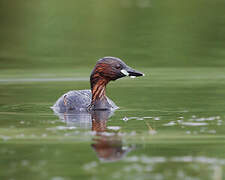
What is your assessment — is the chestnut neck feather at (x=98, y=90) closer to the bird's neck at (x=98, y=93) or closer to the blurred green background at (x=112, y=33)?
the bird's neck at (x=98, y=93)

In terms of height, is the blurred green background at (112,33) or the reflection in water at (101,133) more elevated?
the blurred green background at (112,33)

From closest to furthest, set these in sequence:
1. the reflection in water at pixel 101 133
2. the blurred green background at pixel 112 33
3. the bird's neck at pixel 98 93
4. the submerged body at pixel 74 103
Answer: the reflection in water at pixel 101 133, the submerged body at pixel 74 103, the bird's neck at pixel 98 93, the blurred green background at pixel 112 33

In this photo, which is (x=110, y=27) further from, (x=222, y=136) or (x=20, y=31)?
(x=222, y=136)

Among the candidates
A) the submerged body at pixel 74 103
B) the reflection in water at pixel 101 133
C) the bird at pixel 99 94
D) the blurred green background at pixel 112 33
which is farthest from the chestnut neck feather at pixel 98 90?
the blurred green background at pixel 112 33

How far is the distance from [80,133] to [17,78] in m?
7.00

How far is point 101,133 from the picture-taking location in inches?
425

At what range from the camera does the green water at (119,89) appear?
354 inches

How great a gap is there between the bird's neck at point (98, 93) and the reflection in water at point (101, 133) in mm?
285

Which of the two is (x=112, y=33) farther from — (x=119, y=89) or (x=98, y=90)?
(x=98, y=90)

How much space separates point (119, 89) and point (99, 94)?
84.6 inches

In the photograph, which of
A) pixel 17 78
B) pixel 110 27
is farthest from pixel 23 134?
pixel 110 27

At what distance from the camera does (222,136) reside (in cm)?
1038

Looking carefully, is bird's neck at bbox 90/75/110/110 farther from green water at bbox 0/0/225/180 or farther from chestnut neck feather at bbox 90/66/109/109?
green water at bbox 0/0/225/180

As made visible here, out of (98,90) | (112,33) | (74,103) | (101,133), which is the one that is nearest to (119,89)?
(98,90)
